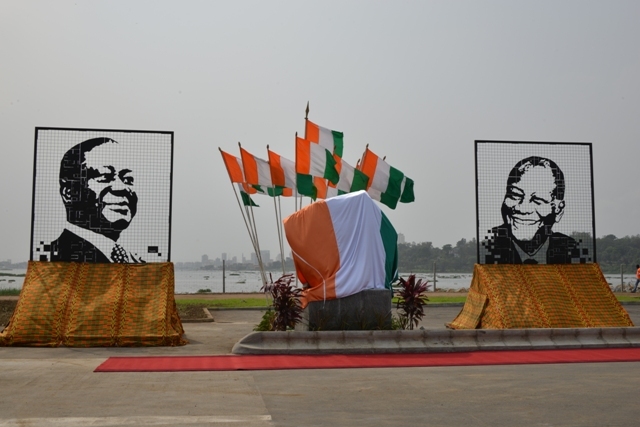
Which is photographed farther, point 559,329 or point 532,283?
point 532,283

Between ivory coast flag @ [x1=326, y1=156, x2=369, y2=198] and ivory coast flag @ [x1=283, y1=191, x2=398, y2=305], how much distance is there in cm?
200

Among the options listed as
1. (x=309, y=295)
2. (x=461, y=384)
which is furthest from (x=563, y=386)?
(x=309, y=295)

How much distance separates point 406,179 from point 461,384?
7.70 meters

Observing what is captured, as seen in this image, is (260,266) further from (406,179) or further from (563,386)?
(563,386)

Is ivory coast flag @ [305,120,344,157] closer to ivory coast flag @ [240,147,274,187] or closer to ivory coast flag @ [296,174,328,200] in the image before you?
ivory coast flag @ [296,174,328,200]

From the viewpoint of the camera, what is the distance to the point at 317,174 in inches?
588

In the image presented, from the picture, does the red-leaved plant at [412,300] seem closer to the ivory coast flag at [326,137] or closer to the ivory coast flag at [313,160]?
the ivory coast flag at [313,160]

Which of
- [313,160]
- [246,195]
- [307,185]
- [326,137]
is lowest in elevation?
[246,195]

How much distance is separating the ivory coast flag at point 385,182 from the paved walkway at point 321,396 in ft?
19.4

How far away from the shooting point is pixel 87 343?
518 inches

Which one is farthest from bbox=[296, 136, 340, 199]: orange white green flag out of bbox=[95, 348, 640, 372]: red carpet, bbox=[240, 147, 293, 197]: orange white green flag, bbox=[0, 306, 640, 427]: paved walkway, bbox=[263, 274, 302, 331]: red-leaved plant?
bbox=[0, 306, 640, 427]: paved walkway

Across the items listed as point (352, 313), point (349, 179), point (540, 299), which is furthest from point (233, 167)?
point (540, 299)

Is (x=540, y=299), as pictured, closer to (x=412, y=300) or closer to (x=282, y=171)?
(x=412, y=300)

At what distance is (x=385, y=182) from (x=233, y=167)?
3.36 metres
